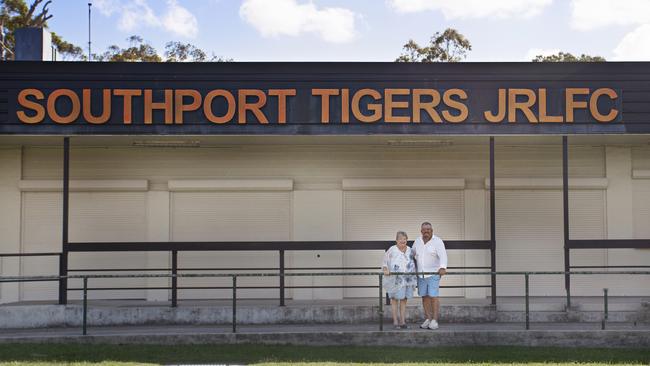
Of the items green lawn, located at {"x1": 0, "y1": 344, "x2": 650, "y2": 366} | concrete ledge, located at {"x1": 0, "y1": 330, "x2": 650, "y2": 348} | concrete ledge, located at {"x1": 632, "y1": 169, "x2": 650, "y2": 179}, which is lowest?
green lawn, located at {"x1": 0, "y1": 344, "x2": 650, "y2": 366}

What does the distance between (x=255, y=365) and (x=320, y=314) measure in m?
2.93

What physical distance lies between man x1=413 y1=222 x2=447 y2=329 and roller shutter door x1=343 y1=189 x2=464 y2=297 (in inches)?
114

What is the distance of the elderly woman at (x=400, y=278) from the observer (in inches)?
438

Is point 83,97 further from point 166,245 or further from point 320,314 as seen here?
point 320,314

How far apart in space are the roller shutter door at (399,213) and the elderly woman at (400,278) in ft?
9.58

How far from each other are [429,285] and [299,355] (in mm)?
2400

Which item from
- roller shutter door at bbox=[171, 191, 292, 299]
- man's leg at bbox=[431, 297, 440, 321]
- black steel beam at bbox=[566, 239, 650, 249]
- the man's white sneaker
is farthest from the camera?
roller shutter door at bbox=[171, 191, 292, 299]

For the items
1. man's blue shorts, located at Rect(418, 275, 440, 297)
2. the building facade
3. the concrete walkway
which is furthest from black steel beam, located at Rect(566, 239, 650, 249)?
man's blue shorts, located at Rect(418, 275, 440, 297)

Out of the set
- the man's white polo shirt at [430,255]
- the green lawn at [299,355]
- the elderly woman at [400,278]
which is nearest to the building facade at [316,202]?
the elderly woman at [400,278]

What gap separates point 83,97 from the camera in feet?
40.3

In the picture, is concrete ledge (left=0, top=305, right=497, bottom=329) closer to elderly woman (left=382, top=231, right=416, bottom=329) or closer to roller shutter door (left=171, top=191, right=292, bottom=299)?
elderly woman (left=382, top=231, right=416, bottom=329)

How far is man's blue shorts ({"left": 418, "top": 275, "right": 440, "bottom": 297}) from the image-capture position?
1109 centimetres

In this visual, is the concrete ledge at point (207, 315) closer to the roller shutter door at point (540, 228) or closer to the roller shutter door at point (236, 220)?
the roller shutter door at point (236, 220)

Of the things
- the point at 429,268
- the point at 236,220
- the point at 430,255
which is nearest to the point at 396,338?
the point at 429,268
